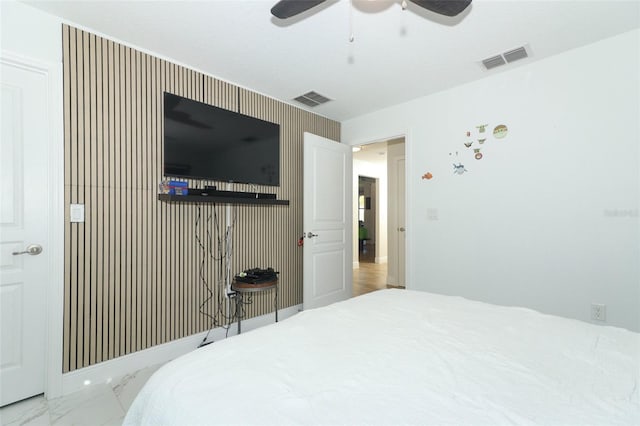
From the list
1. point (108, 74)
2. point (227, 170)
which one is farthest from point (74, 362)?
point (108, 74)

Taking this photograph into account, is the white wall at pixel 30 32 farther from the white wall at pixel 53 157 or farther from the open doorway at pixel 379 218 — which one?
the open doorway at pixel 379 218

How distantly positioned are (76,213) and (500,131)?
11.5 feet

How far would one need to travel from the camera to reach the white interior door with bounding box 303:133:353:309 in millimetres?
3342

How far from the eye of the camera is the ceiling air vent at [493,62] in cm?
248

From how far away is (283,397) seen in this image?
786mm

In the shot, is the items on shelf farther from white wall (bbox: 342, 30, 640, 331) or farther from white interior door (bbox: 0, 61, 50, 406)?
white wall (bbox: 342, 30, 640, 331)

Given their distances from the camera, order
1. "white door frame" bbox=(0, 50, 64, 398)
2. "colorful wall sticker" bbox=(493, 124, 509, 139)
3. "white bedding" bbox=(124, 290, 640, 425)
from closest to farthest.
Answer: "white bedding" bbox=(124, 290, 640, 425) → "white door frame" bbox=(0, 50, 64, 398) → "colorful wall sticker" bbox=(493, 124, 509, 139)

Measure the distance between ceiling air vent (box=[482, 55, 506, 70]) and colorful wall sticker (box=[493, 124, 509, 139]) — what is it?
20.7 inches

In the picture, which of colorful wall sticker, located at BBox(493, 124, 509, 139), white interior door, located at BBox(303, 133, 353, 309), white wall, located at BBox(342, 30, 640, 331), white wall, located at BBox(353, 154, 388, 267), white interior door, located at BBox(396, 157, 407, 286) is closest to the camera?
white wall, located at BBox(342, 30, 640, 331)

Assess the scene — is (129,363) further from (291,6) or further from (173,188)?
(291,6)

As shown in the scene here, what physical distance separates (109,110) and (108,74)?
26 centimetres

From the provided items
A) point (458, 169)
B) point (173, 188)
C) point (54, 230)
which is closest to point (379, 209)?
point (458, 169)

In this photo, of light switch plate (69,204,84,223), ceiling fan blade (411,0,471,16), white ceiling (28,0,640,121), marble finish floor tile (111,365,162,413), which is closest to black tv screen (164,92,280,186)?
white ceiling (28,0,640,121)

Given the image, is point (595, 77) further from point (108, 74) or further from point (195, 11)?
point (108, 74)
